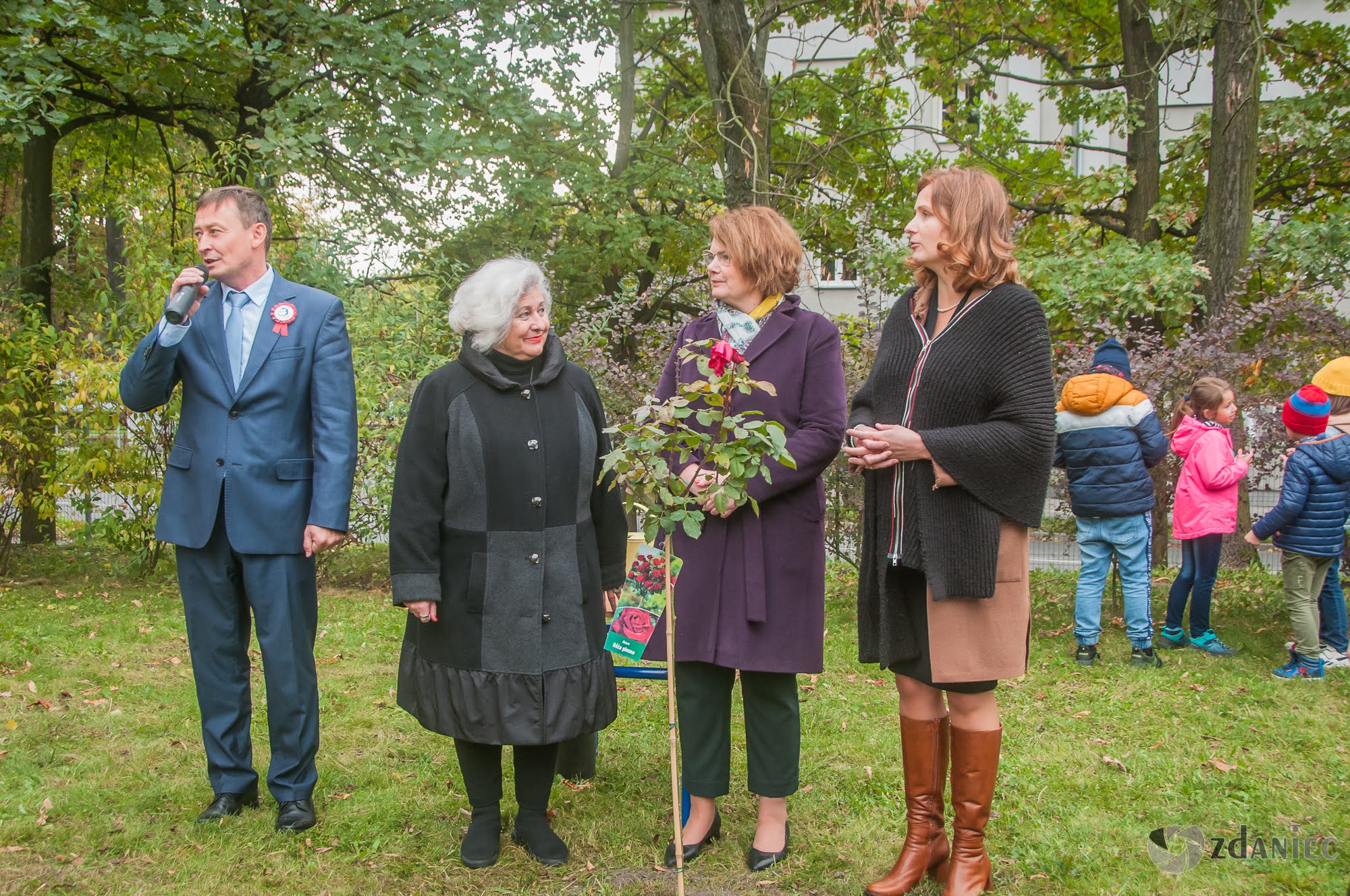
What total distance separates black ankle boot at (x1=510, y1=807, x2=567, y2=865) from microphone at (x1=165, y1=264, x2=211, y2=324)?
208 centimetres

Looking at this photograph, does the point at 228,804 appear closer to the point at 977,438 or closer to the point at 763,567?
the point at 763,567

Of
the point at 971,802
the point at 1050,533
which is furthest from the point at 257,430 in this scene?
the point at 1050,533

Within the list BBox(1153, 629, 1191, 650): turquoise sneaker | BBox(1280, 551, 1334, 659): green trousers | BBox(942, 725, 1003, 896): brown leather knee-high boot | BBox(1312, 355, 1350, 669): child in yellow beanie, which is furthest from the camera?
BBox(1153, 629, 1191, 650): turquoise sneaker

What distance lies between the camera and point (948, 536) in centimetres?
279

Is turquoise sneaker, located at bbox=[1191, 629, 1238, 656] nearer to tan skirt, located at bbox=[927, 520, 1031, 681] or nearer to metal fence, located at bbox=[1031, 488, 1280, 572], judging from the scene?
metal fence, located at bbox=[1031, 488, 1280, 572]

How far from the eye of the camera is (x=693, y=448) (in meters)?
2.82

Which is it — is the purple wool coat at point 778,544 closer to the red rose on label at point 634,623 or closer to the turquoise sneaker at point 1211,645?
the red rose on label at point 634,623

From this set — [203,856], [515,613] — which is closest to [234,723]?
[203,856]

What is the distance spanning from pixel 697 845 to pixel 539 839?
1.77 feet

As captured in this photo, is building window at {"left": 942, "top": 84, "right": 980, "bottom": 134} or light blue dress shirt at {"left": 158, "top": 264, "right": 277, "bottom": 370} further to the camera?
building window at {"left": 942, "top": 84, "right": 980, "bottom": 134}

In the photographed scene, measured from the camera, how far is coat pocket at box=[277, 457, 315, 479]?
352 centimetres

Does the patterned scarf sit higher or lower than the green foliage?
higher

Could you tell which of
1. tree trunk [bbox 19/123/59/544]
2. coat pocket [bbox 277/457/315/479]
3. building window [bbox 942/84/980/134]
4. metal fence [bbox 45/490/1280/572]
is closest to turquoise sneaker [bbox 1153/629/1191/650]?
metal fence [bbox 45/490/1280/572]

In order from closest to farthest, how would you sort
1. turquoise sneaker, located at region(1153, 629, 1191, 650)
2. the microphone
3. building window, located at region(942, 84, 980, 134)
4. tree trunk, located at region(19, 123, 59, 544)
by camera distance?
1. the microphone
2. turquoise sneaker, located at region(1153, 629, 1191, 650)
3. tree trunk, located at region(19, 123, 59, 544)
4. building window, located at region(942, 84, 980, 134)
